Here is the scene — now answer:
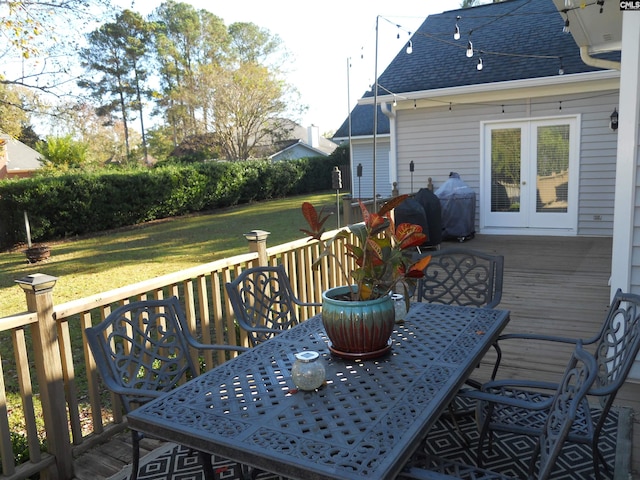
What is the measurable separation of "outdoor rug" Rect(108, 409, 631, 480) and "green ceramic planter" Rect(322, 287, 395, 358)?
0.85 metres

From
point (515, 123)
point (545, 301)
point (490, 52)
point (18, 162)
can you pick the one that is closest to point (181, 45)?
point (18, 162)

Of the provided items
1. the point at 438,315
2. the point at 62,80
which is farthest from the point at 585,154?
the point at 62,80

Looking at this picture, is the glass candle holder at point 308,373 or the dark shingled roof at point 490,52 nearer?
the glass candle holder at point 308,373

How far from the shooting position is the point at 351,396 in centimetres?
178

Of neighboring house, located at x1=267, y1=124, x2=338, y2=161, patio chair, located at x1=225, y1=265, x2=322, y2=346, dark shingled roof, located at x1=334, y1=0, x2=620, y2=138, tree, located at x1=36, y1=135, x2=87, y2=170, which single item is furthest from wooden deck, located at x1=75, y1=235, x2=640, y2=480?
neighboring house, located at x1=267, y1=124, x2=338, y2=161

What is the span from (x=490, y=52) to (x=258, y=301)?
28.0ft

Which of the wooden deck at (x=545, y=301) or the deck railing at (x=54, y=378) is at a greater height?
the deck railing at (x=54, y=378)

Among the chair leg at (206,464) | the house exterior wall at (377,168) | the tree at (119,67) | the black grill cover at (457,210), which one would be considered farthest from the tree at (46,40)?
the tree at (119,67)

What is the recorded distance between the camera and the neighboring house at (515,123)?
835cm

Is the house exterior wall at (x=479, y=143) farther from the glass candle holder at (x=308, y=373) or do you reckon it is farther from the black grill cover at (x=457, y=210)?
the glass candle holder at (x=308, y=373)

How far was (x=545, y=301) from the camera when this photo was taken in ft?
17.2

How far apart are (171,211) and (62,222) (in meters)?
3.60

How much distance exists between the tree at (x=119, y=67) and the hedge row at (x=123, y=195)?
12154 millimetres

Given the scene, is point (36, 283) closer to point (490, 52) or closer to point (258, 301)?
point (258, 301)
